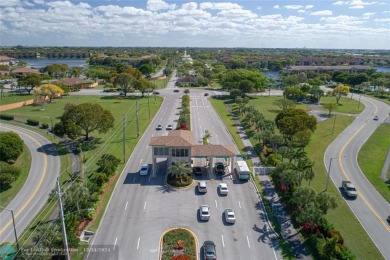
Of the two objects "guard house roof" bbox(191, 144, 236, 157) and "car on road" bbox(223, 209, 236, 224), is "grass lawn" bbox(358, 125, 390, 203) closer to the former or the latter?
"guard house roof" bbox(191, 144, 236, 157)

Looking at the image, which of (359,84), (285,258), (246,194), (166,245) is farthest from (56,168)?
(359,84)

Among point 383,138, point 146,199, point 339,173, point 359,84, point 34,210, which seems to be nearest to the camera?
point 34,210

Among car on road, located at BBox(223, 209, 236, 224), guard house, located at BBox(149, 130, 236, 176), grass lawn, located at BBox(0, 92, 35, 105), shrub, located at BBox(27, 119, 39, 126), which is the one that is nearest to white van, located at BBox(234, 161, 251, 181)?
guard house, located at BBox(149, 130, 236, 176)

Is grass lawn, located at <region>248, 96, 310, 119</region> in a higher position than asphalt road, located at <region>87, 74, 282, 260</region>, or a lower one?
higher

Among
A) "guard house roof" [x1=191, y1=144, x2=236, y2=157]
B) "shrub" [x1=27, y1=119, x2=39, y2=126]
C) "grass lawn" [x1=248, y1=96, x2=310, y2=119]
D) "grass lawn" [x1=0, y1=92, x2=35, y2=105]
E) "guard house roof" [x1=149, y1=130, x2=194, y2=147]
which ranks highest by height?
"guard house roof" [x1=149, y1=130, x2=194, y2=147]

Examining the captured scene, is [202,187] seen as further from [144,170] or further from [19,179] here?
[19,179]

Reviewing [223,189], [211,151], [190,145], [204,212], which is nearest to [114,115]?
[190,145]

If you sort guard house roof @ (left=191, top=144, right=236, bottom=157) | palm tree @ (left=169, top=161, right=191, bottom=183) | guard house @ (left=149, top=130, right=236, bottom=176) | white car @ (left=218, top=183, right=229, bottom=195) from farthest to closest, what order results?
guard house roof @ (left=191, top=144, right=236, bottom=157), guard house @ (left=149, top=130, right=236, bottom=176), palm tree @ (left=169, top=161, right=191, bottom=183), white car @ (left=218, top=183, right=229, bottom=195)

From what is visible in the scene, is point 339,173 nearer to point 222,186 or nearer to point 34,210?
point 222,186
